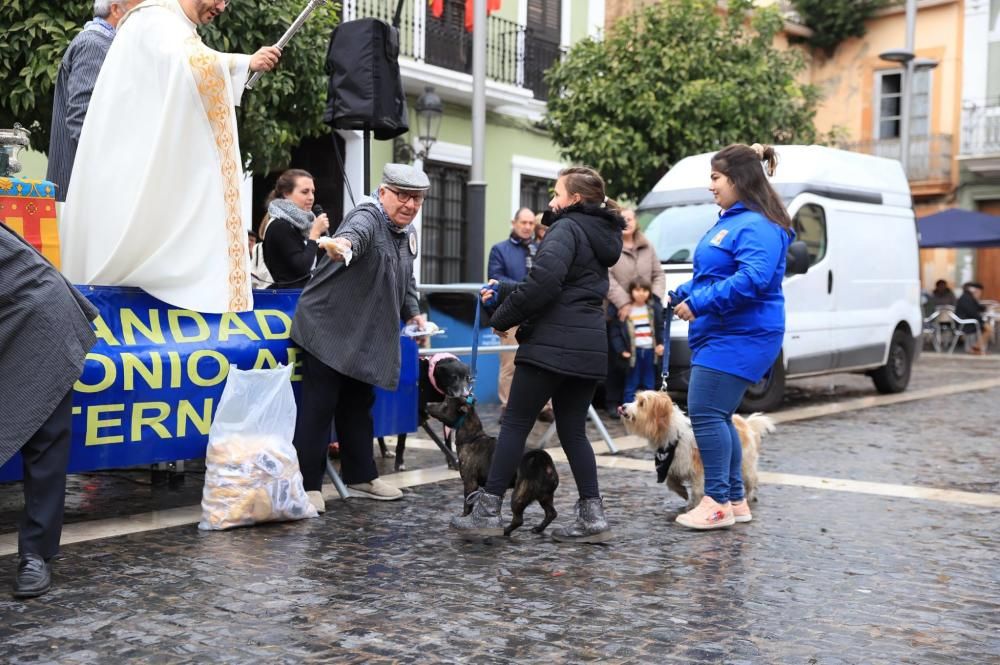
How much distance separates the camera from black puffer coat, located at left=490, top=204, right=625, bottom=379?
18.1 ft

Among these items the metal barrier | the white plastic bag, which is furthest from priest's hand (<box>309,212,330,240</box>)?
the metal barrier

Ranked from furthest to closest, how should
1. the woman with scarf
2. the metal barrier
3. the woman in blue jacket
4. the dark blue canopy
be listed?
the dark blue canopy → the metal barrier → the woman with scarf → the woman in blue jacket

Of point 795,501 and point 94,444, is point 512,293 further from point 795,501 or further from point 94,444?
point 795,501

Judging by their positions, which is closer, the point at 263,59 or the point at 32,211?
the point at 32,211

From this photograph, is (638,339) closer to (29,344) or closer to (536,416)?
(536,416)

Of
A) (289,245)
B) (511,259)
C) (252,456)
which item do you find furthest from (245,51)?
(252,456)

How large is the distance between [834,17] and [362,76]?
89.1 feet

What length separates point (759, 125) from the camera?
646 inches

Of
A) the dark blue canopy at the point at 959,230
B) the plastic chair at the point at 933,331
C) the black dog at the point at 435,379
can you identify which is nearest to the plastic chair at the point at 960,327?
the plastic chair at the point at 933,331

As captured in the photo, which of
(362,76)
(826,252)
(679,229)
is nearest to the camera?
(362,76)

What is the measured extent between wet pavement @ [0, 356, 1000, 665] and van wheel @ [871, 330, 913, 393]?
706 cm

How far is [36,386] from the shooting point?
181 inches

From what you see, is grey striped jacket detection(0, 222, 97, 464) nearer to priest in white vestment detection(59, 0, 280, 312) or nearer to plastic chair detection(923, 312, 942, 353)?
priest in white vestment detection(59, 0, 280, 312)

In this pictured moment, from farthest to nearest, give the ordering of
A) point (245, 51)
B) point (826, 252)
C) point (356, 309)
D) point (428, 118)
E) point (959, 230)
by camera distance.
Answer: point (959, 230) → point (428, 118) → point (826, 252) → point (245, 51) → point (356, 309)
